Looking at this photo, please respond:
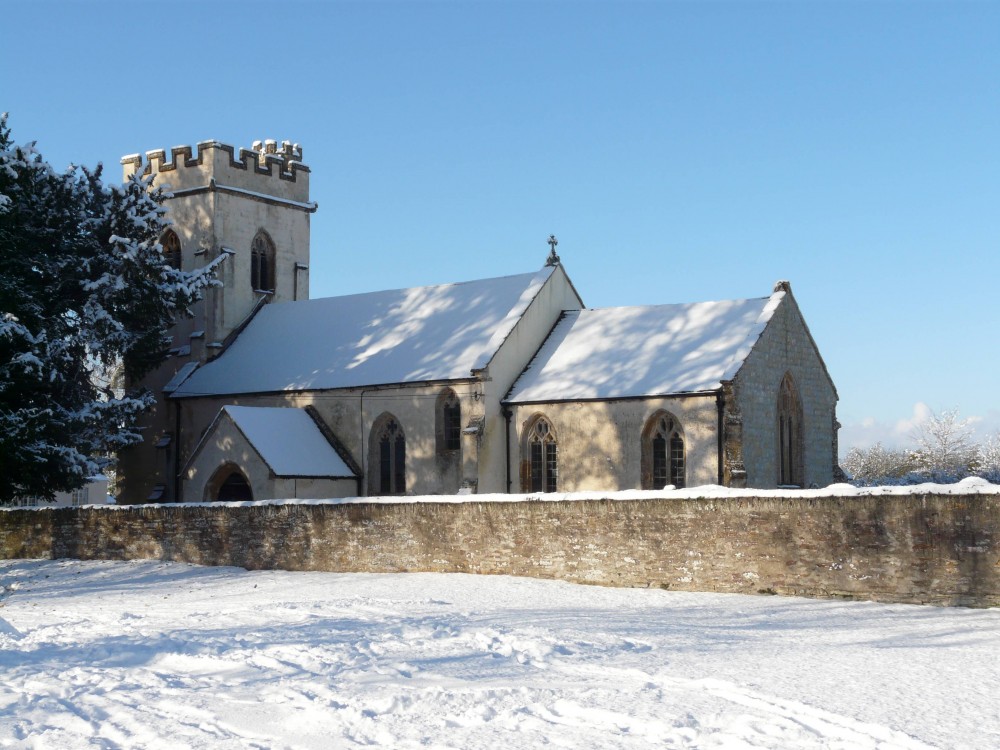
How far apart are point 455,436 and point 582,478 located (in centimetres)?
441

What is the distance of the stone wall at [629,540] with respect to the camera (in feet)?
60.5

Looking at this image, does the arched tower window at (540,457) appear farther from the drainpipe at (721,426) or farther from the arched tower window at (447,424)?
the drainpipe at (721,426)

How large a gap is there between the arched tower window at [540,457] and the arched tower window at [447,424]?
223 cm

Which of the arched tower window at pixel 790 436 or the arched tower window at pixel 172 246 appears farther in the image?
the arched tower window at pixel 172 246

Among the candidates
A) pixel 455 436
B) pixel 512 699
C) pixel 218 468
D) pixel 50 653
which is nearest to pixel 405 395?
pixel 455 436

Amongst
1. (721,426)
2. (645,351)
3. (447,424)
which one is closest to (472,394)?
(447,424)

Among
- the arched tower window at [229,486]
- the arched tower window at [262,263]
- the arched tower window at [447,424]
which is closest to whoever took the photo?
the arched tower window at [229,486]

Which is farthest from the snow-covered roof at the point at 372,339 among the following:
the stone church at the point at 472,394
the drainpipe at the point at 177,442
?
the drainpipe at the point at 177,442

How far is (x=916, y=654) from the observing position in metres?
14.2

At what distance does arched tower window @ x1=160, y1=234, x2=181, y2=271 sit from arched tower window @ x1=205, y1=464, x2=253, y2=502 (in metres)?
11.7

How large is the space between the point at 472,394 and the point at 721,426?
24.1ft

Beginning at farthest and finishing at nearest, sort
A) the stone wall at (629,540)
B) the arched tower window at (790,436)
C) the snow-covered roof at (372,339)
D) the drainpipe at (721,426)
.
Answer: the snow-covered roof at (372,339)
the arched tower window at (790,436)
the drainpipe at (721,426)
the stone wall at (629,540)

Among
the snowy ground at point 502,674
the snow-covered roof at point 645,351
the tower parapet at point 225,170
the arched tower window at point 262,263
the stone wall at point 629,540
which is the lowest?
the snowy ground at point 502,674

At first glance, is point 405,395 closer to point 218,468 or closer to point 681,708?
point 218,468
